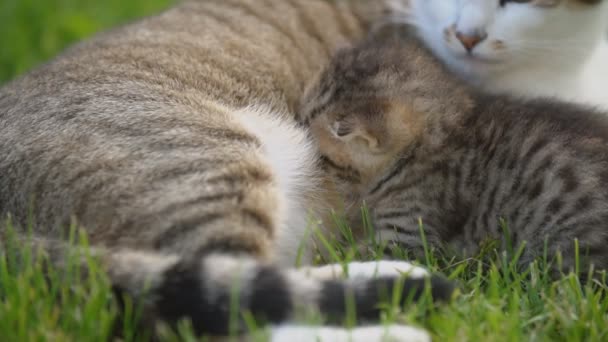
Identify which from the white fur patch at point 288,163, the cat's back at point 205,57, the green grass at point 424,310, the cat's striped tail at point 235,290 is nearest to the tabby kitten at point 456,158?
the white fur patch at point 288,163

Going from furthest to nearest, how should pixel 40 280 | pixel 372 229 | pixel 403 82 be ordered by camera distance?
pixel 403 82, pixel 372 229, pixel 40 280

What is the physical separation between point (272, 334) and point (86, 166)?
0.97 meters

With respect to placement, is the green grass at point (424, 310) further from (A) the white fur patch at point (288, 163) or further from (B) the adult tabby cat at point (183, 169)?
(A) the white fur patch at point (288, 163)

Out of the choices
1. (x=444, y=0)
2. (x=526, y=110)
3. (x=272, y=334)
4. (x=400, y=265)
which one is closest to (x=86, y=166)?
(x=272, y=334)

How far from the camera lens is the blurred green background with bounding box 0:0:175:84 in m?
5.76

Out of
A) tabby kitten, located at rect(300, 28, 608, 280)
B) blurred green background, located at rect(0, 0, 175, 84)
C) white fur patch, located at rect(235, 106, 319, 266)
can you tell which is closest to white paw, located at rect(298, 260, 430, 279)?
white fur patch, located at rect(235, 106, 319, 266)

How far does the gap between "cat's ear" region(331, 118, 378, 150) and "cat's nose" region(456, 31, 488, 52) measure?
76 cm

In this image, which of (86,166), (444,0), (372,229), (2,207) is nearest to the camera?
(86,166)

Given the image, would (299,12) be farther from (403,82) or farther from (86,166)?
(86,166)

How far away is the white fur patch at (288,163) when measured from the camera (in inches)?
111

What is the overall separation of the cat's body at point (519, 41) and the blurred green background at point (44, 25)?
2.93 meters

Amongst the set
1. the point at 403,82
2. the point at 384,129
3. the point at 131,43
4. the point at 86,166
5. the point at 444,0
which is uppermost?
the point at 444,0

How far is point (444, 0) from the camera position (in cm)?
363

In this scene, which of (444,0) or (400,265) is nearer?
(400,265)
